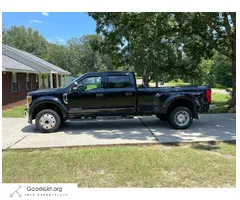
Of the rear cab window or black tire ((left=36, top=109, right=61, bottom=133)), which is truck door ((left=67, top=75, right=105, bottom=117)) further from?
black tire ((left=36, top=109, right=61, bottom=133))

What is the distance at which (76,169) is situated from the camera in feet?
16.1

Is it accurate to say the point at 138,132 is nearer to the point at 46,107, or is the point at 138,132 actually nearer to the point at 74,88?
the point at 74,88

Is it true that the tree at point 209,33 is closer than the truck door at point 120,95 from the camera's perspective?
No

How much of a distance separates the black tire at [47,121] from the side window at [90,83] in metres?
1.17

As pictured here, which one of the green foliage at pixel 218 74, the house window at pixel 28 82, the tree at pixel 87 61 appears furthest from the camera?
the tree at pixel 87 61

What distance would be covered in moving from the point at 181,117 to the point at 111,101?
93.1 inches

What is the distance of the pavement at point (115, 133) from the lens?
6835 mm

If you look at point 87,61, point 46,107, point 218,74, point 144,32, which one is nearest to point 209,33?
point 144,32

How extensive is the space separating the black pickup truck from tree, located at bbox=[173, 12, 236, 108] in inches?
148

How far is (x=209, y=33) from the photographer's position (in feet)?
44.5

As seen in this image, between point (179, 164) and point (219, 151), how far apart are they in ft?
4.53

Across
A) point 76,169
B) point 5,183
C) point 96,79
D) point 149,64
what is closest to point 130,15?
point 96,79

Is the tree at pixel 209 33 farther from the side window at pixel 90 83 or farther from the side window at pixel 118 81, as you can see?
the side window at pixel 90 83

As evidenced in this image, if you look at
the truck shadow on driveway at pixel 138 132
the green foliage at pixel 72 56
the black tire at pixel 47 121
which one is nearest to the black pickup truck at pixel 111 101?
the black tire at pixel 47 121
